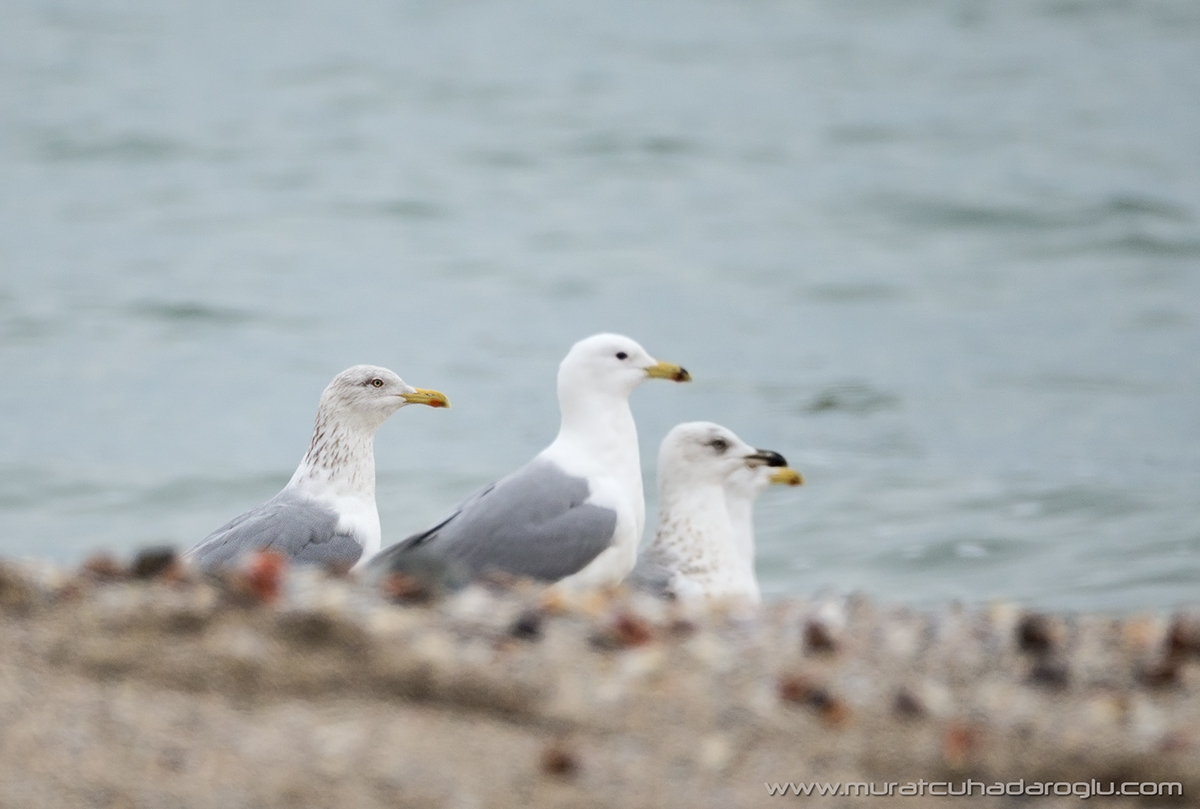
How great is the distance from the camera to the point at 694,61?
3195 centimetres

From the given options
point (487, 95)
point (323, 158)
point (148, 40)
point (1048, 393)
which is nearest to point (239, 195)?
point (323, 158)

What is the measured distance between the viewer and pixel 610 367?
735cm

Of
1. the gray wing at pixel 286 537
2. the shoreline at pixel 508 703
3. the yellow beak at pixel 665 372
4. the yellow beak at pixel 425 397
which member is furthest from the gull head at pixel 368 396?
the shoreline at pixel 508 703

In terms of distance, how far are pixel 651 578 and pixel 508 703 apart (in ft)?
8.95

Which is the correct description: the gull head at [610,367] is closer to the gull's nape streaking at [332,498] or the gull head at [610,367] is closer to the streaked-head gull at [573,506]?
the streaked-head gull at [573,506]

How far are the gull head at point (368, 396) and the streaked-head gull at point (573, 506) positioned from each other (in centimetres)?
93

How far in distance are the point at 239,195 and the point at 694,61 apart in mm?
10104

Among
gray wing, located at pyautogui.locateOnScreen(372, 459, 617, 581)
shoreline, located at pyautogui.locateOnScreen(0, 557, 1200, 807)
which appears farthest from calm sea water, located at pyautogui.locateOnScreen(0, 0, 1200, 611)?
shoreline, located at pyautogui.locateOnScreen(0, 557, 1200, 807)

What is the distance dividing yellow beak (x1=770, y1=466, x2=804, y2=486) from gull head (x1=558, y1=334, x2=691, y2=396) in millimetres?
666

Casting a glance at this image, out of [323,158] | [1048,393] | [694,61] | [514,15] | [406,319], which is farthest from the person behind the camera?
[514,15]

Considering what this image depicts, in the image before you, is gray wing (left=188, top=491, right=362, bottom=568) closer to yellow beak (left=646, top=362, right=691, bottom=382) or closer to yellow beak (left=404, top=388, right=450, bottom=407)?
yellow beak (left=404, top=388, right=450, bottom=407)

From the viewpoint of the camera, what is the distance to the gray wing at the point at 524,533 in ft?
21.3

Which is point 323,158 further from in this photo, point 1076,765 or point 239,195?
point 1076,765

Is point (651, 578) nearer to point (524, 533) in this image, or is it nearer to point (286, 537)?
point (524, 533)
